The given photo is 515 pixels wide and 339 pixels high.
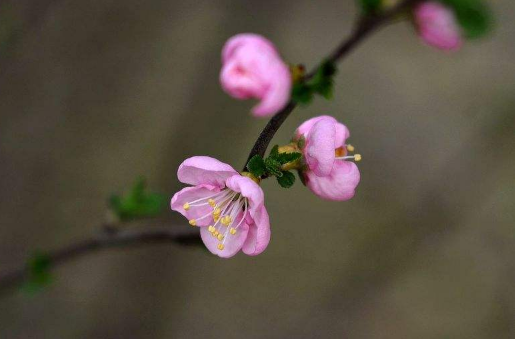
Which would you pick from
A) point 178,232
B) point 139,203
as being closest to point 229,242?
point 178,232

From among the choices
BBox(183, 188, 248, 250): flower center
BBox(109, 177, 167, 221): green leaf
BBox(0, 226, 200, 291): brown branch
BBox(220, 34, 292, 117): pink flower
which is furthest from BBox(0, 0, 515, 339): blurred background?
BBox(220, 34, 292, 117): pink flower

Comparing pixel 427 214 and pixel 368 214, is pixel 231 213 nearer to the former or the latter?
pixel 427 214

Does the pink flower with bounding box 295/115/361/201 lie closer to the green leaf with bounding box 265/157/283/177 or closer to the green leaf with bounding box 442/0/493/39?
the green leaf with bounding box 265/157/283/177

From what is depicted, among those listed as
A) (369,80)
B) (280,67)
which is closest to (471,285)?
(369,80)

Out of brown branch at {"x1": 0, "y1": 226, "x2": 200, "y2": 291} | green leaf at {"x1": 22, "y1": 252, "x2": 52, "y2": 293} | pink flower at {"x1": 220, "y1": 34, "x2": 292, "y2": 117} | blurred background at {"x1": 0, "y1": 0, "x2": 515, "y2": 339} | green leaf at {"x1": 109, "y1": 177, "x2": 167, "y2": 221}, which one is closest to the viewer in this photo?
pink flower at {"x1": 220, "y1": 34, "x2": 292, "y2": 117}

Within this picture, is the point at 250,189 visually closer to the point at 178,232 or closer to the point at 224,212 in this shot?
the point at 224,212
